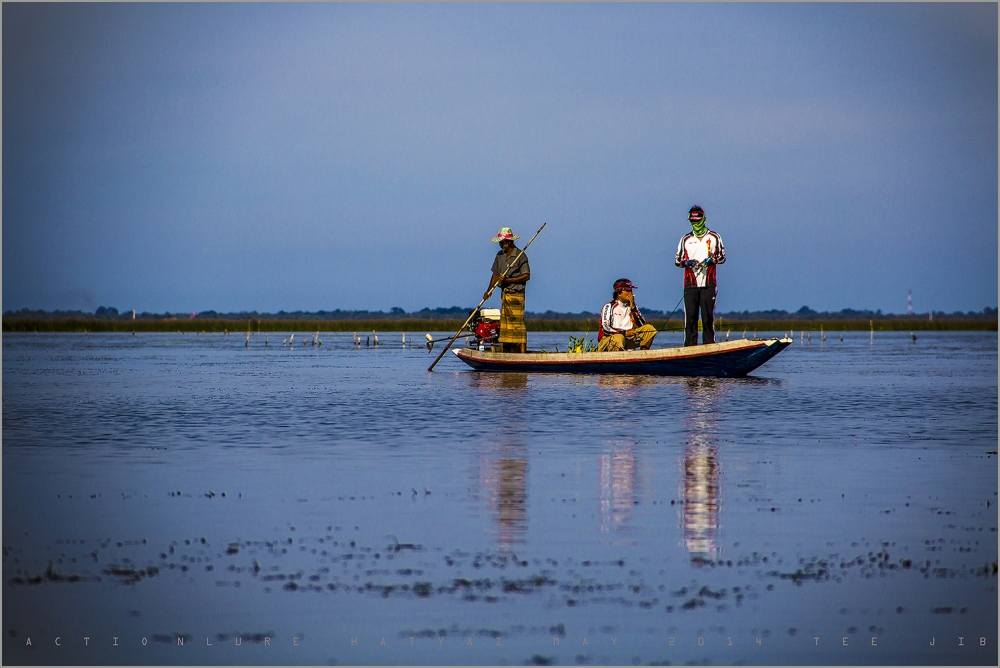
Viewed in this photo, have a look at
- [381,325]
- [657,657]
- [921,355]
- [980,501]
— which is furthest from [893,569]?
[381,325]

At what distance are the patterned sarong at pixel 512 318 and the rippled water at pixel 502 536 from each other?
1210 centimetres

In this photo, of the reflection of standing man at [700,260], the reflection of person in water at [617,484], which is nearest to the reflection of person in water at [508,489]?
the reflection of person in water at [617,484]

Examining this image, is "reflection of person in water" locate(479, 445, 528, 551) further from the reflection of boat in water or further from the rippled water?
the reflection of boat in water

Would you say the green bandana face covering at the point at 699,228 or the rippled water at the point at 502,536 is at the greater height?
the green bandana face covering at the point at 699,228

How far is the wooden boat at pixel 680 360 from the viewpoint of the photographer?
34.2 meters

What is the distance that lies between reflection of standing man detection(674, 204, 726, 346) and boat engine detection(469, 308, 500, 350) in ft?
23.8

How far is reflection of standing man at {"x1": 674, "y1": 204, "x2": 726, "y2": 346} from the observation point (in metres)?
33.4

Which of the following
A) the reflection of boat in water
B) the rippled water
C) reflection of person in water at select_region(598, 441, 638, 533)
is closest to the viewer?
the rippled water

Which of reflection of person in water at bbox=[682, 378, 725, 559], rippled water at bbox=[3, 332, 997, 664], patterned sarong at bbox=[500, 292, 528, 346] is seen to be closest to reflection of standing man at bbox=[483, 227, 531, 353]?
patterned sarong at bbox=[500, 292, 528, 346]

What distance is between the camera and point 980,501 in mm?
14344

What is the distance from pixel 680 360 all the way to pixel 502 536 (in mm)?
22460

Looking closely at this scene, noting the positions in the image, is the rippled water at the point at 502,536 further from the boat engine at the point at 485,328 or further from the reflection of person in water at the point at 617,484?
the boat engine at the point at 485,328

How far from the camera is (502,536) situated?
39.7 feet

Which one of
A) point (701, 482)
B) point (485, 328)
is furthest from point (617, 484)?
point (485, 328)
